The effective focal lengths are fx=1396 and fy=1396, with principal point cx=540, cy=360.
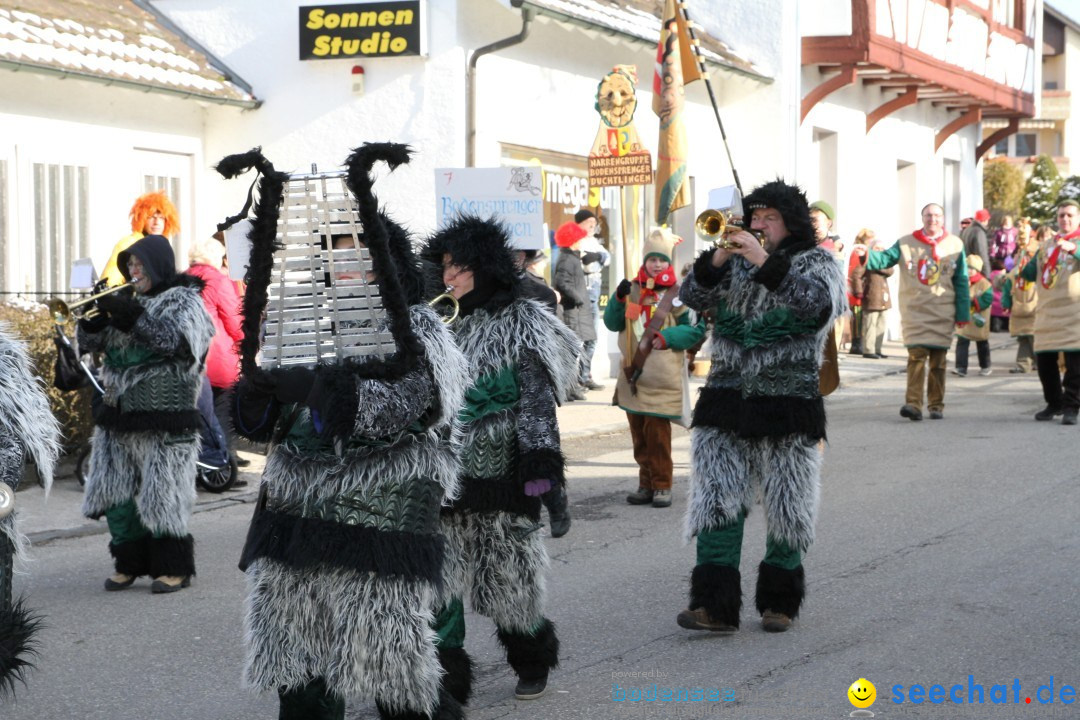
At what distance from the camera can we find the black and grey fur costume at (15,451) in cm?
375

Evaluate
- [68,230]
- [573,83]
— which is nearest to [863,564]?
[68,230]

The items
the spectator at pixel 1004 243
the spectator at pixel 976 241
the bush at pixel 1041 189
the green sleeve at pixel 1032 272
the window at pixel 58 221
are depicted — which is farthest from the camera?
the bush at pixel 1041 189

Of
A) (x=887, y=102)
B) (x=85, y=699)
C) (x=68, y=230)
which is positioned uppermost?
(x=887, y=102)

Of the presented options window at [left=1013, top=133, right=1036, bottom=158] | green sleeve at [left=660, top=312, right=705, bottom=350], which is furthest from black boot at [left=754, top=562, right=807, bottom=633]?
window at [left=1013, top=133, right=1036, bottom=158]

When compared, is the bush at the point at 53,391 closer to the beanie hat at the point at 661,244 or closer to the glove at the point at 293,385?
the beanie hat at the point at 661,244

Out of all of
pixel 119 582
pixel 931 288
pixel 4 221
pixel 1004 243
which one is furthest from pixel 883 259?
pixel 1004 243

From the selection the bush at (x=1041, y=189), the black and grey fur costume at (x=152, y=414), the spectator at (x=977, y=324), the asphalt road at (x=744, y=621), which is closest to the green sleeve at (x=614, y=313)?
the asphalt road at (x=744, y=621)

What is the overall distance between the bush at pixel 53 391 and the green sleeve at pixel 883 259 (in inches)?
245

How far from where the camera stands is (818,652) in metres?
5.74

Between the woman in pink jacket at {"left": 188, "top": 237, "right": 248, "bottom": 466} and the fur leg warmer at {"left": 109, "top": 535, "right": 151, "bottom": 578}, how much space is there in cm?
224

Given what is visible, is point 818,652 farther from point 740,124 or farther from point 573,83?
point 740,124

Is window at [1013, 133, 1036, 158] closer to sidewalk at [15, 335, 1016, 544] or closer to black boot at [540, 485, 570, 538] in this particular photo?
sidewalk at [15, 335, 1016, 544]

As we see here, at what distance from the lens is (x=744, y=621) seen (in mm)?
6273

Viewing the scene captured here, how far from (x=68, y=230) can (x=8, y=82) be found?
1479 millimetres
